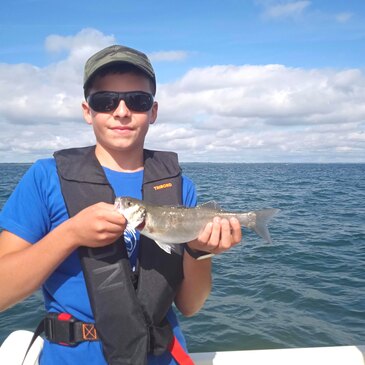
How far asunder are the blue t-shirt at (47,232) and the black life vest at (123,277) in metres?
0.11

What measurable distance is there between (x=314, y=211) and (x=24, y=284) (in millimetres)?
26889

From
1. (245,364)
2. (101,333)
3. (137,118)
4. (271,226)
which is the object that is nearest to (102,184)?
(137,118)

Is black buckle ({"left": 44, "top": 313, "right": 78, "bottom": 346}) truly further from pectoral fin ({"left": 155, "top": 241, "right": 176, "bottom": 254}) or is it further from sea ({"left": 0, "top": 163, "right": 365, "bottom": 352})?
sea ({"left": 0, "top": 163, "right": 365, "bottom": 352})

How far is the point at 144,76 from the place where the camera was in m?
3.82

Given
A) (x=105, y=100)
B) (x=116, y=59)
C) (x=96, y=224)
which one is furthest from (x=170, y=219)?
(x=116, y=59)

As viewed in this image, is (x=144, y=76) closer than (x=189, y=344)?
Yes

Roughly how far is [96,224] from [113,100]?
1245 mm

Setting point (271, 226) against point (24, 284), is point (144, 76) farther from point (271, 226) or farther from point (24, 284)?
point (271, 226)

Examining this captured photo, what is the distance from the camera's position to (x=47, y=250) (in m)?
3.16

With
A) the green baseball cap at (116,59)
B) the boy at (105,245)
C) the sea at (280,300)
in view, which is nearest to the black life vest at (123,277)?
the boy at (105,245)

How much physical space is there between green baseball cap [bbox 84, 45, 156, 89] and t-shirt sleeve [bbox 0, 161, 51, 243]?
1079mm

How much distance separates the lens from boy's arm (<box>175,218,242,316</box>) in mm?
3736

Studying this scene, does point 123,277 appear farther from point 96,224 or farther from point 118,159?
point 118,159

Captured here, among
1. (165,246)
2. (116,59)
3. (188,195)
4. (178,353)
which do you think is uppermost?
(116,59)
